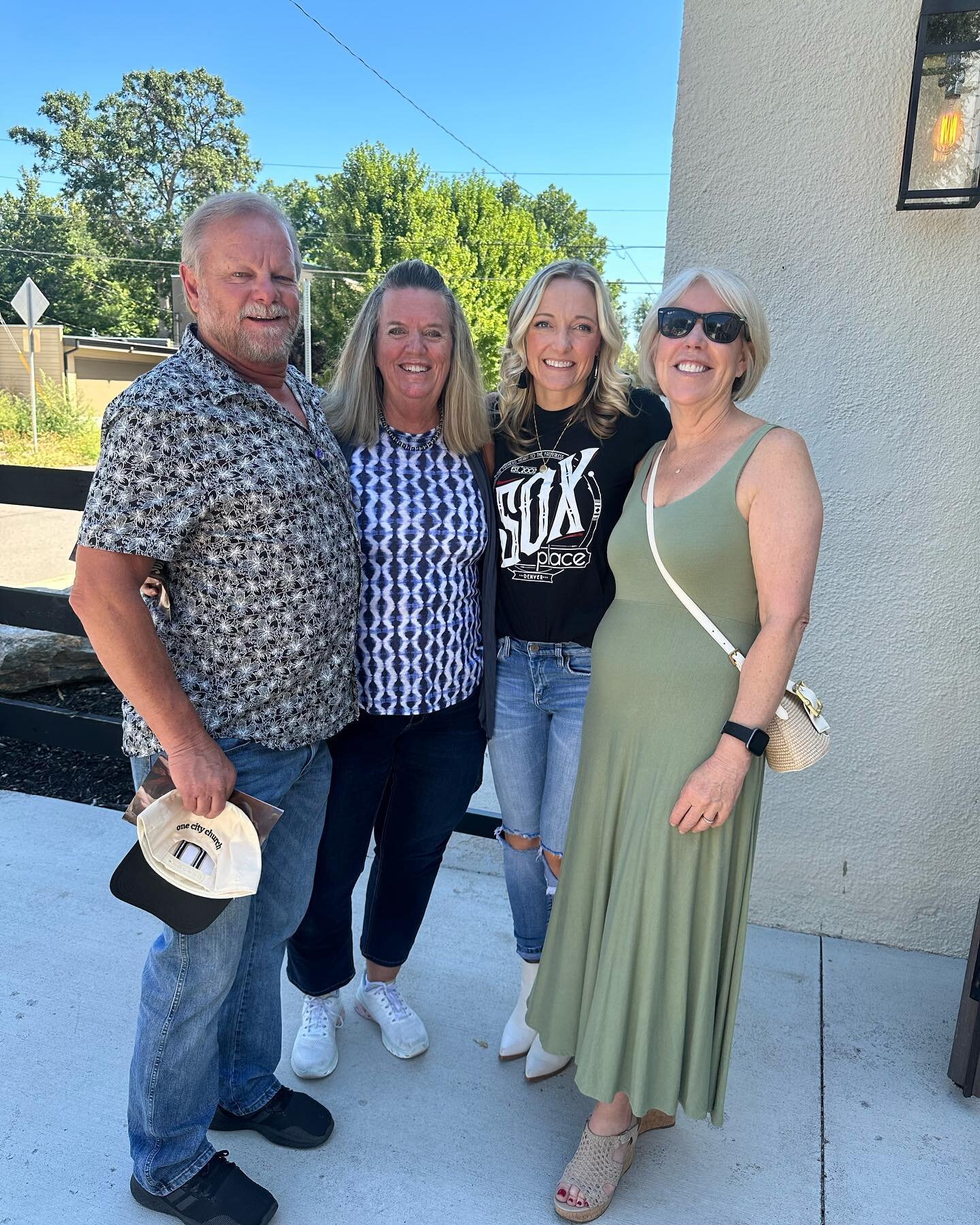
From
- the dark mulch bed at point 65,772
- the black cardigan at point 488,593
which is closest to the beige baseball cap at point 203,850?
the black cardigan at point 488,593

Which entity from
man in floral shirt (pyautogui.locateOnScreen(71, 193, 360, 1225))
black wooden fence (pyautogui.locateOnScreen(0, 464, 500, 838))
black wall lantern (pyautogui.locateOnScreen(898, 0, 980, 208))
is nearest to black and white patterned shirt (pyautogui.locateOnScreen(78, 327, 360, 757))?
man in floral shirt (pyautogui.locateOnScreen(71, 193, 360, 1225))

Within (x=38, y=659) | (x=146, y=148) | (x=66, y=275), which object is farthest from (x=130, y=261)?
(x=38, y=659)

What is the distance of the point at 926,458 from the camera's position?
2.63 m

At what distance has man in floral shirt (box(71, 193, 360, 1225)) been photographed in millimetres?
1499

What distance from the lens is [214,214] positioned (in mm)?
1669

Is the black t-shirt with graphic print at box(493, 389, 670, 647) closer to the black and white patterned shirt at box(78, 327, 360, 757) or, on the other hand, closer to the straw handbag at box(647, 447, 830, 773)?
the straw handbag at box(647, 447, 830, 773)

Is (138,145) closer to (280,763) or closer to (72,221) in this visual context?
(72,221)

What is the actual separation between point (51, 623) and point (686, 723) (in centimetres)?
295

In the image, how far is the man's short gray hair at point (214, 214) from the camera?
1.67 meters

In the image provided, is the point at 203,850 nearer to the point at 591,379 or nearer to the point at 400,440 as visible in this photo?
the point at 400,440

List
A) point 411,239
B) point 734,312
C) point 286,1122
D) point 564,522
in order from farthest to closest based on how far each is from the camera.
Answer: point 411,239, point 564,522, point 286,1122, point 734,312

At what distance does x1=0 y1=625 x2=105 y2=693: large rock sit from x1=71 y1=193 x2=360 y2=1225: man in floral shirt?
3.11 metres

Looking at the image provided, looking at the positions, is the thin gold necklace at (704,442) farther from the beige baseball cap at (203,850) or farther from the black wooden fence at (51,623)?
the black wooden fence at (51,623)

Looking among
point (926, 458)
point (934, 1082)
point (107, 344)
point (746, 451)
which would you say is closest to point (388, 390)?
point (746, 451)
